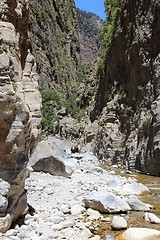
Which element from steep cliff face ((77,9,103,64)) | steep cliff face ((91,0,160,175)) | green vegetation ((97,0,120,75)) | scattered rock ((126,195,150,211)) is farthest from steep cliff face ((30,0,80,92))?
scattered rock ((126,195,150,211))

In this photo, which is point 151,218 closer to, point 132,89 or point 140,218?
point 140,218

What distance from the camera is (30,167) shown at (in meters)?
10.9

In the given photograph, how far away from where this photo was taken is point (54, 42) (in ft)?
203

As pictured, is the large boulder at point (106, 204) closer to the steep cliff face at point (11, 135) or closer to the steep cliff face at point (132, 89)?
the steep cliff face at point (11, 135)

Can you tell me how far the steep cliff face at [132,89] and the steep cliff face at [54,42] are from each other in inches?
1235

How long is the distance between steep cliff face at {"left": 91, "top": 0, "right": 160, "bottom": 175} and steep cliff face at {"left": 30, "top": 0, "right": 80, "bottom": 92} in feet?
→ 103

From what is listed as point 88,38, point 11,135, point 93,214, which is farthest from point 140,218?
point 88,38

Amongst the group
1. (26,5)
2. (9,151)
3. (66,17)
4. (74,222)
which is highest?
(66,17)

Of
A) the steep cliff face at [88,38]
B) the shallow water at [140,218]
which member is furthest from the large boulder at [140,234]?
the steep cliff face at [88,38]

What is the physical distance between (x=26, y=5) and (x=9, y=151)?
15.7ft

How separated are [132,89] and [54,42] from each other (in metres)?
45.7

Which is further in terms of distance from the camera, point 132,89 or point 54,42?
point 54,42

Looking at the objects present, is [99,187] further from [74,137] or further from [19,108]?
[74,137]

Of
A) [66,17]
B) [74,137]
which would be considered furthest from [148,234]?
[66,17]
